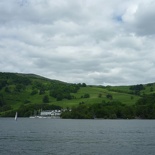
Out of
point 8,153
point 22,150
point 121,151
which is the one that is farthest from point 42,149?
point 121,151

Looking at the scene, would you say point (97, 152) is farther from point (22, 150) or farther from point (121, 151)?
point (22, 150)

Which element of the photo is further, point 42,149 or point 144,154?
point 42,149

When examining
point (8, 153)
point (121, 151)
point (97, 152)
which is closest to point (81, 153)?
point (97, 152)

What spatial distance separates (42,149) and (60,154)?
8.15 metres

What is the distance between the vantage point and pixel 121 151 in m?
64.4

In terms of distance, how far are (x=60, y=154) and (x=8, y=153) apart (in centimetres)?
949

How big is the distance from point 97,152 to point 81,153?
10.8 ft

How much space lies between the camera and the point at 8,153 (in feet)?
201

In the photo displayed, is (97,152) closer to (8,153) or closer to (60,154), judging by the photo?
(60,154)

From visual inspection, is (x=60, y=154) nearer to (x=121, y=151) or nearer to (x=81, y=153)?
(x=81, y=153)

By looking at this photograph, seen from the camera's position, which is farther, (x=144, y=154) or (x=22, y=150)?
(x=22, y=150)

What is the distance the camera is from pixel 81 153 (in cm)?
6162

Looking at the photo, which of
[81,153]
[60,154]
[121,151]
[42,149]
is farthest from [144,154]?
[42,149]

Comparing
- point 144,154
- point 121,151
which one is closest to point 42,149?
point 121,151
